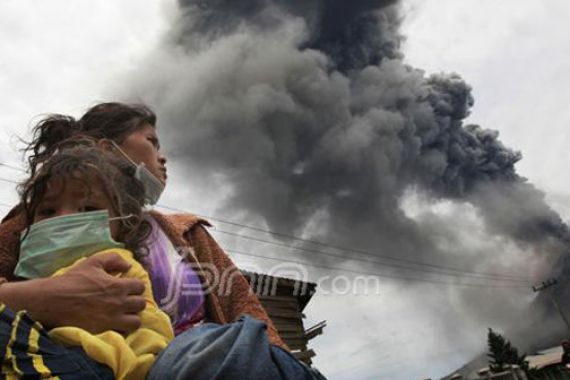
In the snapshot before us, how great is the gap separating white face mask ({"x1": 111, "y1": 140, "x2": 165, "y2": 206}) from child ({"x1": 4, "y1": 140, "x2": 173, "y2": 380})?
0.10 meters

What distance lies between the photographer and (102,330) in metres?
1.01

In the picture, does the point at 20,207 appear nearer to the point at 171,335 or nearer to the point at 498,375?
the point at 171,335

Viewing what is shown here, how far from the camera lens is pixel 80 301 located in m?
1.00

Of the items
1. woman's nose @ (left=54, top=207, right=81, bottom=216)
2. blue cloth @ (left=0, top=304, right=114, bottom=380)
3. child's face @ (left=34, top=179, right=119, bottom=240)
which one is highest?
child's face @ (left=34, top=179, right=119, bottom=240)

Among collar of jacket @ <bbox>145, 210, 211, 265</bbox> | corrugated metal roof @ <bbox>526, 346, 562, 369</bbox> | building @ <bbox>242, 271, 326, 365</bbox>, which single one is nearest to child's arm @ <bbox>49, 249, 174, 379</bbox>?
collar of jacket @ <bbox>145, 210, 211, 265</bbox>

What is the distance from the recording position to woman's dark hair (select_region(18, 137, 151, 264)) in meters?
1.41

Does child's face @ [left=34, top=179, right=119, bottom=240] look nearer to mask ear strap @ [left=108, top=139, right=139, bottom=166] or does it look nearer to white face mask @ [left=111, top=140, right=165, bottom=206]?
white face mask @ [left=111, top=140, right=165, bottom=206]

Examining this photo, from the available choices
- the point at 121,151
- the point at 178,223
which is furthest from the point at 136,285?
the point at 121,151

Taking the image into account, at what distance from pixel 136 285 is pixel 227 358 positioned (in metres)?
0.46

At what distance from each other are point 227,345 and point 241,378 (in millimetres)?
74

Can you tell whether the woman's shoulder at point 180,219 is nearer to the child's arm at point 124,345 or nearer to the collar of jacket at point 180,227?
the collar of jacket at point 180,227

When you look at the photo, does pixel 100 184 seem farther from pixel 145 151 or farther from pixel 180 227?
pixel 145 151

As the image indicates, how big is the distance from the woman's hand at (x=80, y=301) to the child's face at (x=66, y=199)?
409 mm

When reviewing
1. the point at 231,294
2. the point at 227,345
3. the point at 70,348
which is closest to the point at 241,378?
the point at 227,345
